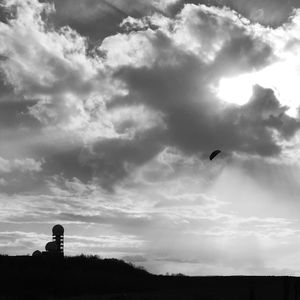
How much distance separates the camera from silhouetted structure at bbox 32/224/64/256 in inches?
2431

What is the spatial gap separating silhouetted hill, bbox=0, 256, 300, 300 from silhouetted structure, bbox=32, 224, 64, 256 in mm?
3900

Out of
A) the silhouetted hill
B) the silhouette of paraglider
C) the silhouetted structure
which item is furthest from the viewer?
the silhouetted structure

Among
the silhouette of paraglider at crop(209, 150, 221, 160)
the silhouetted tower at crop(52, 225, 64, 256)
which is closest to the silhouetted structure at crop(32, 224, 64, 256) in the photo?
the silhouetted tower at crop(52, 225, 64, 256)

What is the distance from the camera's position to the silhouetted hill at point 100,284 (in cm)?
3859

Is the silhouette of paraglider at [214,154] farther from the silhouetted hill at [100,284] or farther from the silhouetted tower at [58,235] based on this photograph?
the silhouetted tower at [58,235]

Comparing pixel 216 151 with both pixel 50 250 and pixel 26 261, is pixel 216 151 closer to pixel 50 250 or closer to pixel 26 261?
pixel 26 261

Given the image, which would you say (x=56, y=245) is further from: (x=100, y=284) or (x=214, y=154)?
(x=214, y=154)

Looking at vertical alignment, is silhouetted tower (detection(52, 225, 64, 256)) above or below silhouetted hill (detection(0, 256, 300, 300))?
above

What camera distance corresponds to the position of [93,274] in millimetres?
49969

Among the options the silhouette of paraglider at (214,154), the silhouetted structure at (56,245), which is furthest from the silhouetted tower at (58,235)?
the silhouette of paraglider at (214,154)

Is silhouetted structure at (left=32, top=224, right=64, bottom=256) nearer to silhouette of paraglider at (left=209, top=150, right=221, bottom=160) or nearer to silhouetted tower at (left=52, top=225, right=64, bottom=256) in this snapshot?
silhouetted tower at (left=52, top=225, right=64, bottom=256)

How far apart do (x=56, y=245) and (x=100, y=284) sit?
17.9 m

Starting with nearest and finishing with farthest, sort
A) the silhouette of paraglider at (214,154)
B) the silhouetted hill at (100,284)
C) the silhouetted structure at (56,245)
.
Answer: the silhouette of paraglider at (214,154) < the silhouetted hill at (100,284) < the silhouetted structure at (56,245)

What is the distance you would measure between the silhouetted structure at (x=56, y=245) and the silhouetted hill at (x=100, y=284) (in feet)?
12.8
